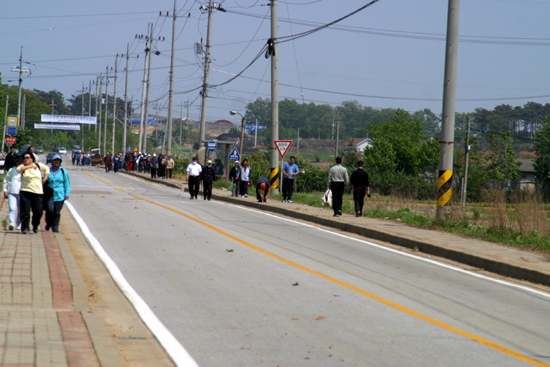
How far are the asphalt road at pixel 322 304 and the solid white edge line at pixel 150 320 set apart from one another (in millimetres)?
78

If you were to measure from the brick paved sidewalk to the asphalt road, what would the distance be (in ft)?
3.09

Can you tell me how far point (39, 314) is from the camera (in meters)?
6.08

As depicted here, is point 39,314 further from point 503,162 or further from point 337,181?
point 503,162

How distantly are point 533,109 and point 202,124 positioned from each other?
399 feet

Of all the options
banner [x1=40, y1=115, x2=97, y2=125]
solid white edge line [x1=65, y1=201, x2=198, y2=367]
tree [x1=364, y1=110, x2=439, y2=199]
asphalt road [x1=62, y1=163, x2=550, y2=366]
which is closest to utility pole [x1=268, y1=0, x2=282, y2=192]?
asphalt road [x1=62, y1=163, x2=550, y2=366]

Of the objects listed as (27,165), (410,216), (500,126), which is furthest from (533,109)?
(27,165)

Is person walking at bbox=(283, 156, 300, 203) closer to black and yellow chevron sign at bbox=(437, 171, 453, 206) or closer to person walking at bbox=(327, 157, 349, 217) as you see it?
person walking at bbox=(327, 157, 349, 217)

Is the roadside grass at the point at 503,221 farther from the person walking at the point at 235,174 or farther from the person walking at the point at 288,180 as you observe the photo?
the person walking at the point at 235,174

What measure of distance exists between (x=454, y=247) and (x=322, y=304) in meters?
5.55

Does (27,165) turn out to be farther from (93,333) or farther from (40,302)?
(93,333)

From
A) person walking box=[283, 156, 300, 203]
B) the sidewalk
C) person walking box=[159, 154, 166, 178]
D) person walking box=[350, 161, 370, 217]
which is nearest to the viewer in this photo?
the sidewalk

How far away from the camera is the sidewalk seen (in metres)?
9.99

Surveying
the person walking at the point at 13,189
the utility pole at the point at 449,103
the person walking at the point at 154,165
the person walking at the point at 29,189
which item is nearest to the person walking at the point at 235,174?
the utility pole at the point at 449,103

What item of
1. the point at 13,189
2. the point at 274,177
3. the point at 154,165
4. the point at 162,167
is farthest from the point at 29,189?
the point at 162,167
